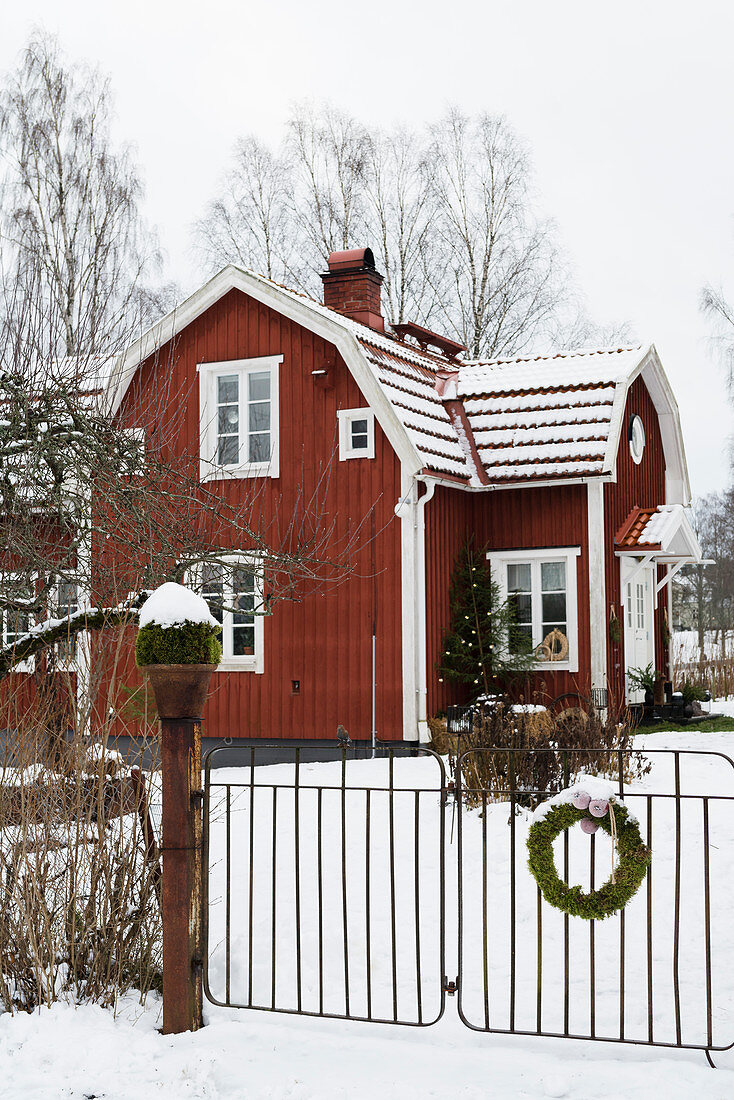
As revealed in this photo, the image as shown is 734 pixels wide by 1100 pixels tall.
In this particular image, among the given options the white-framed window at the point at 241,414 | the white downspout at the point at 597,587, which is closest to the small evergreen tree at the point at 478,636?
the white downspout at the point at 597,587

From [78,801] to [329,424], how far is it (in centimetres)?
959

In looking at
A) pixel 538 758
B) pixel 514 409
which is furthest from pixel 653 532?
pixel 538 758

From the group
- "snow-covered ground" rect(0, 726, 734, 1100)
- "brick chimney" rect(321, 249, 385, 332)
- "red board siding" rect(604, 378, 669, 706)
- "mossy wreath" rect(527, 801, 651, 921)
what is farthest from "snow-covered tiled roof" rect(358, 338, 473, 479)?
"mossy wreath" rect(527, 801, 651, 921)

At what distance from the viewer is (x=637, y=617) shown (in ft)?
55.8

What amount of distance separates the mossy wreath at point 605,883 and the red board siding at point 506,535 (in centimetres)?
918

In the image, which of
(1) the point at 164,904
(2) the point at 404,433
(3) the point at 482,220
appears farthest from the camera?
(3) the point at 482,220

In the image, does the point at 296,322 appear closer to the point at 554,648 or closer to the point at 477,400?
the point at 477,400

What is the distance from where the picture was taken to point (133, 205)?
25.6 metres

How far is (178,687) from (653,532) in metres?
11.6

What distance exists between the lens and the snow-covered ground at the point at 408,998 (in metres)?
4.87

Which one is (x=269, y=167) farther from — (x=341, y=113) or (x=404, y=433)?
(x=404, y=433)

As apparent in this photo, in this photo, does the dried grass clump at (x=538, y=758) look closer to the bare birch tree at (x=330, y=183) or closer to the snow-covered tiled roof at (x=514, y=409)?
the snow-covered tiled roof at (x=514, y=409)

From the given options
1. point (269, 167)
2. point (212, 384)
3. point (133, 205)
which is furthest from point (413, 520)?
point (269, 167)

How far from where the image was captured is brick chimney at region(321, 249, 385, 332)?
1694cm
